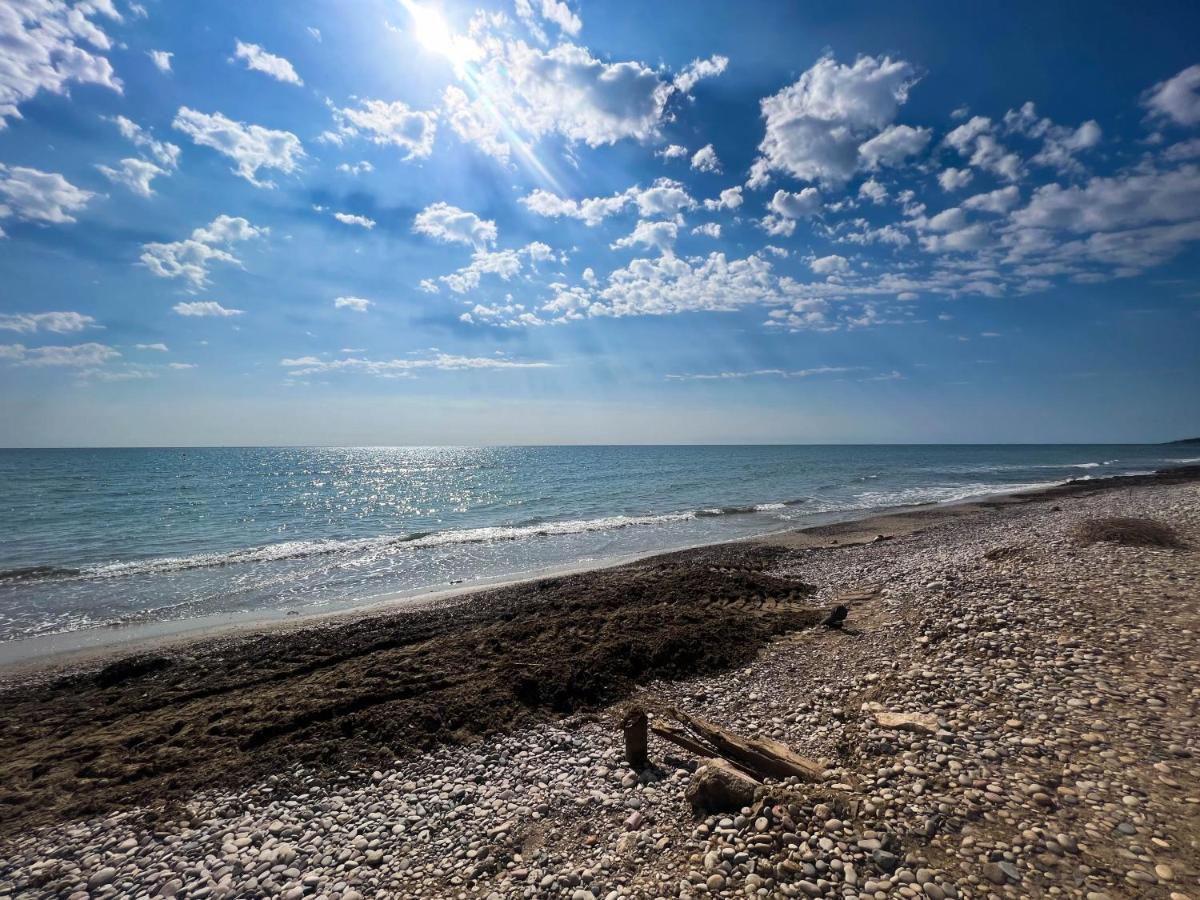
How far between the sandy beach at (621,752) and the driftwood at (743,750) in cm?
24

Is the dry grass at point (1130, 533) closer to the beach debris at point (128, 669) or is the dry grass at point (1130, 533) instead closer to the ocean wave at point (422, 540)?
the ocean wave at point (422, 540)

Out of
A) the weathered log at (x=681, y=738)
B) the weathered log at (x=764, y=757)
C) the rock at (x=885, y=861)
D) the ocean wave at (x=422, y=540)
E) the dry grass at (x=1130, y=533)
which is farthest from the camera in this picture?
the ocean wave at (x=422, y=540)

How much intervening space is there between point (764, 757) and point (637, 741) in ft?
5.22

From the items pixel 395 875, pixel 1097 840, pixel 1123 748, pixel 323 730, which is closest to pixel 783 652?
pixel 1123 748

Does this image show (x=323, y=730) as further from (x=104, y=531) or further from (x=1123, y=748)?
(x=104, y=531)

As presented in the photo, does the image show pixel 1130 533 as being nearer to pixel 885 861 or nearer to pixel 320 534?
pixel 885 861

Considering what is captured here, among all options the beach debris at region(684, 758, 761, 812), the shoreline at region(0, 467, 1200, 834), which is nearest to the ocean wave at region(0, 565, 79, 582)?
the shoreline at region(0, 467, 1200, 834)

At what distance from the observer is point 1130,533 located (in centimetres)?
1641

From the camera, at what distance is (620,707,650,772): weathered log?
264 inches

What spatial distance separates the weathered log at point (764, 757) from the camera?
593 cm

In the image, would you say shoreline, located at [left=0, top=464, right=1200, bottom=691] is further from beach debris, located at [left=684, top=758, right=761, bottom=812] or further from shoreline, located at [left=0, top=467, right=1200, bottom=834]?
beach debris, located at [left=684, top=758, right=761, bottom=812]

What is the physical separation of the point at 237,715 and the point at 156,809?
2.50 m

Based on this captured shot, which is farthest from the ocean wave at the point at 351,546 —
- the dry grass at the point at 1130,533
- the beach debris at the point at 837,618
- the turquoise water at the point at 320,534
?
the dry grass at the point at 1130,533

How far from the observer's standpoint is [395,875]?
5285mm
